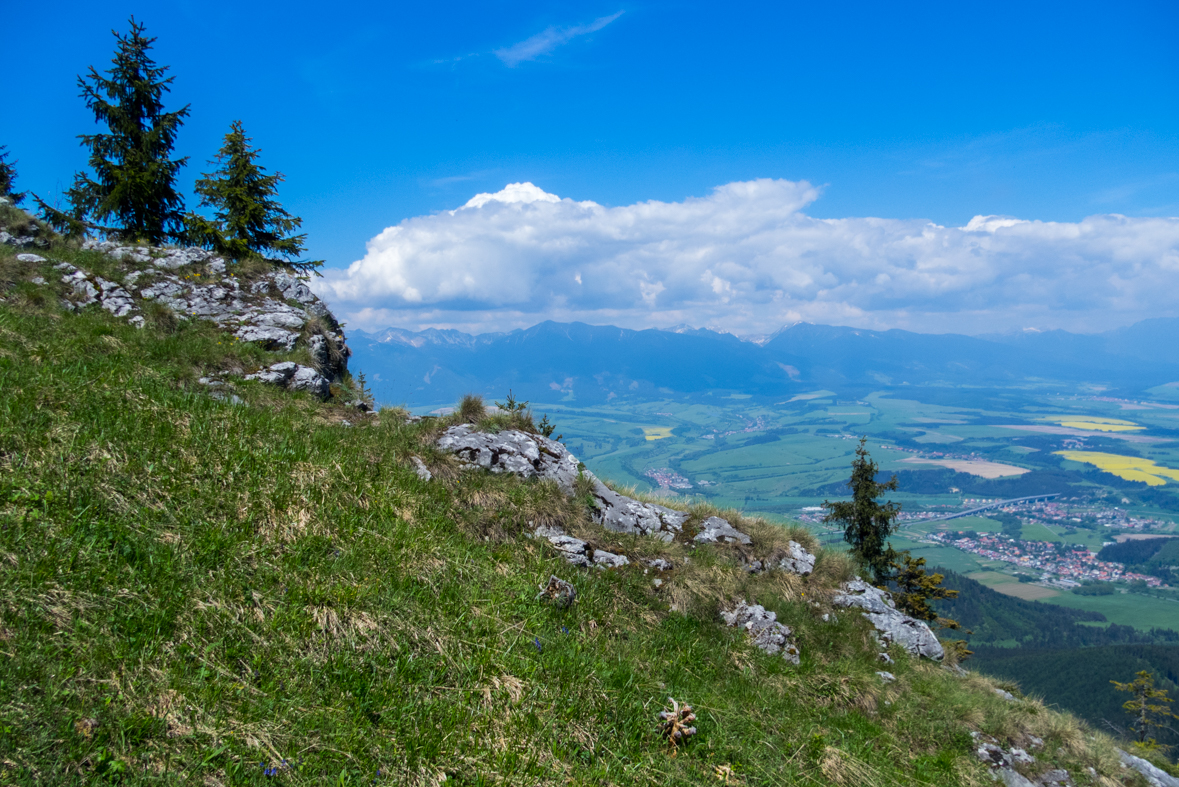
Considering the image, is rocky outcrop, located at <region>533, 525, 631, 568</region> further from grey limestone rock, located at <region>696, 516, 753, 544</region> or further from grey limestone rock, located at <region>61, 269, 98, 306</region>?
grey limestone rock, located at <region>61, 269, 98, 306</region>

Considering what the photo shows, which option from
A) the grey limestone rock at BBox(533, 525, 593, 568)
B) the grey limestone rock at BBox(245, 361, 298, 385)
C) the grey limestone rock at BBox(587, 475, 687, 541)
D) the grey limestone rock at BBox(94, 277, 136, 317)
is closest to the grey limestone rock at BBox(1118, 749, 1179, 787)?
the grey limestone rock at BBox(587, 475, 687, 541)

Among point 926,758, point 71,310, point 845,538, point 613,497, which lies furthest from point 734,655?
point 845,538

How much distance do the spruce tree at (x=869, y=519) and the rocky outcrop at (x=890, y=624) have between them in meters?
13.8

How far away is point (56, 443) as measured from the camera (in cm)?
538

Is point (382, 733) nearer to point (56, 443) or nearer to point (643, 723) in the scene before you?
point (643, 723)

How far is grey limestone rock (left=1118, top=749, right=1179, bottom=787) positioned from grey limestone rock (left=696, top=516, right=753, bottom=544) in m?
7.40

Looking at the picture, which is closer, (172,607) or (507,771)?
(507,771)

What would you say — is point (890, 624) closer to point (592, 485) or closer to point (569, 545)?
point (592, 485)

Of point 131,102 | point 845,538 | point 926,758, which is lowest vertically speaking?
point 845,538

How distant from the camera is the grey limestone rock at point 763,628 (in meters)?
7.73

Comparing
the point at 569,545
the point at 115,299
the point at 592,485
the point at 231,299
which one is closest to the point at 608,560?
the point at 569,545

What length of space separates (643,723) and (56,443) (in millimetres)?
6855

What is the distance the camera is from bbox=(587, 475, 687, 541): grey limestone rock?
9.90 metres

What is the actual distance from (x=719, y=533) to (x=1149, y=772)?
8415mm
